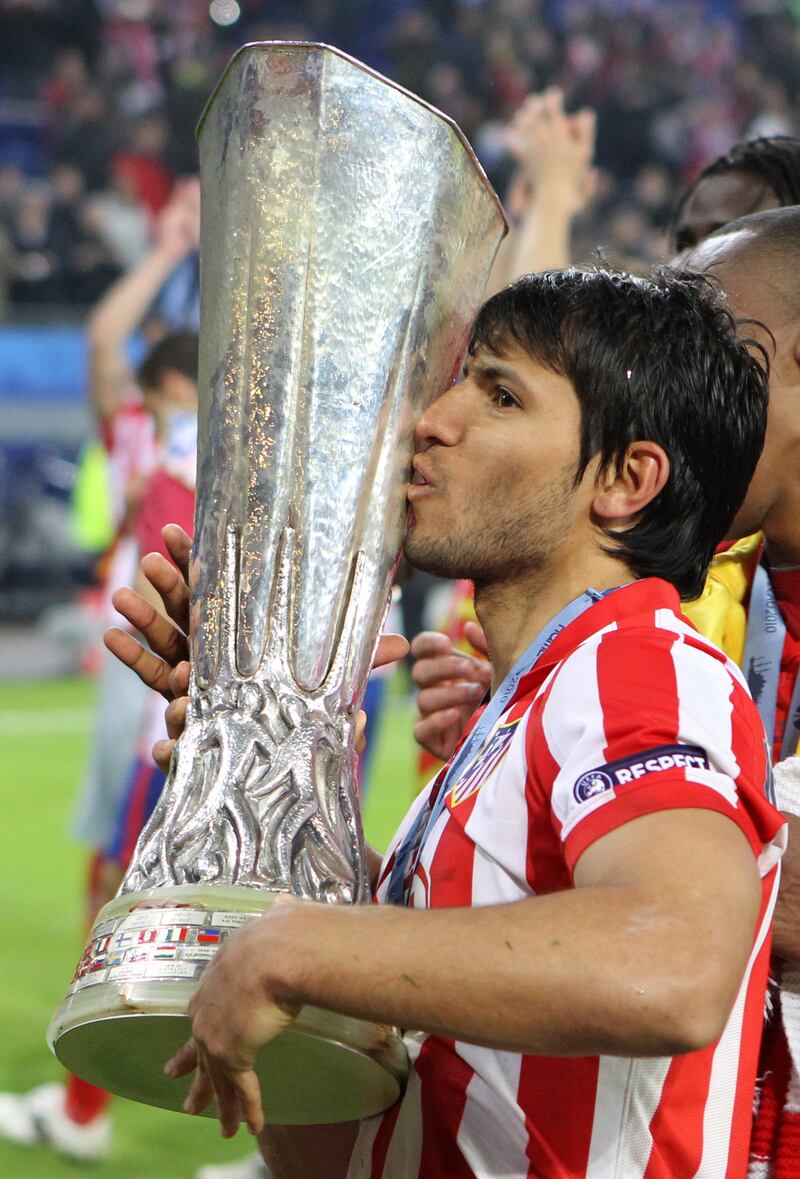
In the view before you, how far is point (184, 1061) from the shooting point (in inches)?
46.1

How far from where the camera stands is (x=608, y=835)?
111cm

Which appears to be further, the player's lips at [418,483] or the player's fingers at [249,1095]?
the player's lips at [418,483]

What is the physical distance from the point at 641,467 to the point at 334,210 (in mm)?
394

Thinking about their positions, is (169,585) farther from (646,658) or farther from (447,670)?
(646,658)

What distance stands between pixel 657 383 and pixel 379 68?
17.0 m

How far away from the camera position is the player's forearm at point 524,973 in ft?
3.35

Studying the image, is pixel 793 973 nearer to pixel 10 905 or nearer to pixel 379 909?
pixel 379 909

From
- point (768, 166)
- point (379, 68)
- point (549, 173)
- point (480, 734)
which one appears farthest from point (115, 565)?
point (379, 68)

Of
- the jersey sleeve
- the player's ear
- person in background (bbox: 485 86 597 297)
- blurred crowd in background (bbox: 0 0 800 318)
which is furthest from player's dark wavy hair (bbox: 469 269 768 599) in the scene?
blurred crowd in background (bbox: 0 0 800 318)

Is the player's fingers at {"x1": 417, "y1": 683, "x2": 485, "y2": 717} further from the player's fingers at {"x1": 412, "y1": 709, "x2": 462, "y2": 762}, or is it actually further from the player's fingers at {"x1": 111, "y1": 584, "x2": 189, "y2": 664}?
the player's fingers at {"x1": 111, "y1": 584, "x2": 189, "y2": 664}

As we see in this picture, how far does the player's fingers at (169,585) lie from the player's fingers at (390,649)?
0.23 m

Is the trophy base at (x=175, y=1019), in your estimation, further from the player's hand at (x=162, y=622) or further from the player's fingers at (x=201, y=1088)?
the player's hand at (x=162, y=622)

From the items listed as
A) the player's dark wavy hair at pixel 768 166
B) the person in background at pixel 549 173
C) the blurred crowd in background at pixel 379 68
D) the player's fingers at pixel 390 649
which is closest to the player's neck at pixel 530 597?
the player's fingers at pixel 390 649

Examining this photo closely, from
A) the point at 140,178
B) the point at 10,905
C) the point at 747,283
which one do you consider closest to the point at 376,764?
the point at 10,905
